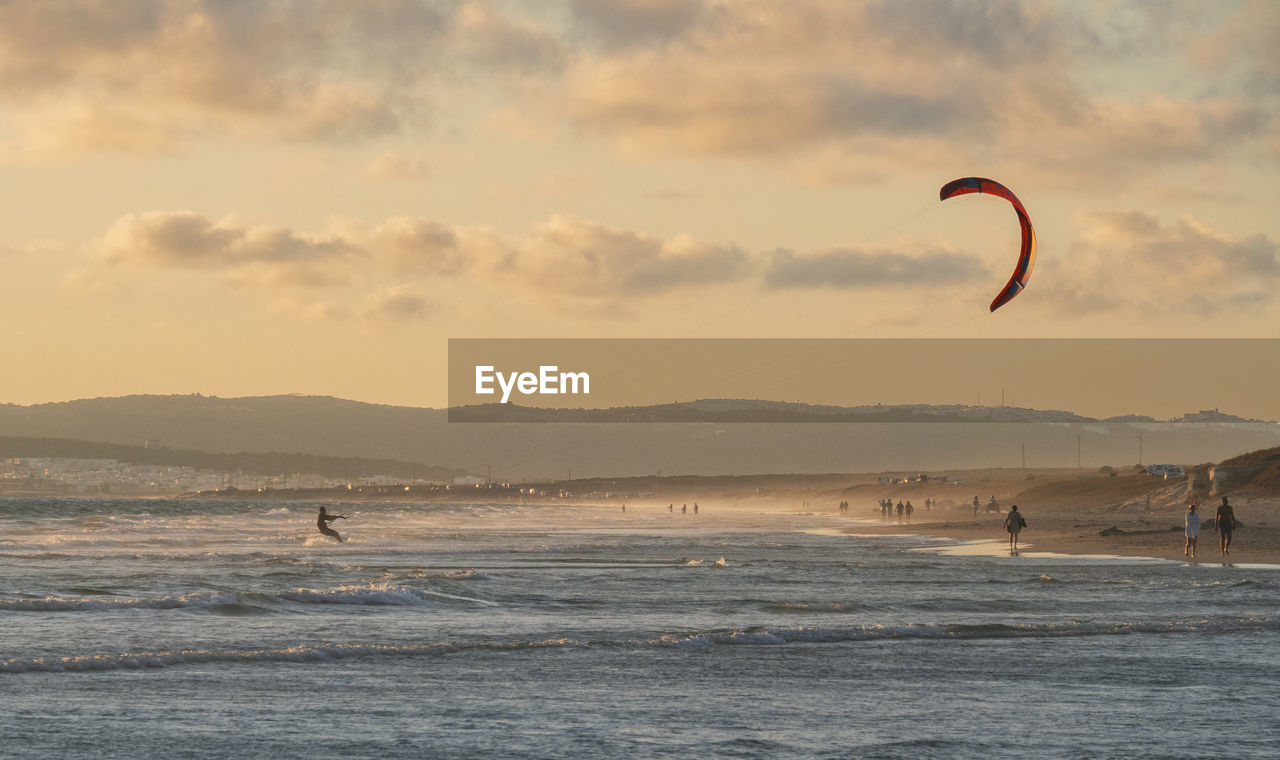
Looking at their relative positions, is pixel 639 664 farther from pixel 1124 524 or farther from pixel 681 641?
pixel 1124 524

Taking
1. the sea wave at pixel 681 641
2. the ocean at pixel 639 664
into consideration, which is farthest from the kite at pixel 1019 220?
the sea wave at pixel 681 641

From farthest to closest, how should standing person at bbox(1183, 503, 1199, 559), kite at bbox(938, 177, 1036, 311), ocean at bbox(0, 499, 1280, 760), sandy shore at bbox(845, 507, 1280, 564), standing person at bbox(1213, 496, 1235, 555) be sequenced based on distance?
kite at bbox(938, 177, 1036, 311)
sandy shore at bbox(845, 507, 1280, 564)
standing person at bbox(1213, 496, 1235, 555)
standing person at bbox(1183, 503, 1199, 559)
ocean at bbox(0, 499, 1280, 760)

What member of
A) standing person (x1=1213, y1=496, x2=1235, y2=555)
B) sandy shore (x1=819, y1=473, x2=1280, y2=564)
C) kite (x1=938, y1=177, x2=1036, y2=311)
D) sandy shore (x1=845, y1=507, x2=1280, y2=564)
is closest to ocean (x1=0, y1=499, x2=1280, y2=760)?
standing person (x1=1213, y1=496, x2=1235, y2=555)

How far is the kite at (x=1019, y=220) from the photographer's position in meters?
46.2

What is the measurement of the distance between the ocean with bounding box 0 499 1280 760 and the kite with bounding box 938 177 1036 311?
2049cm

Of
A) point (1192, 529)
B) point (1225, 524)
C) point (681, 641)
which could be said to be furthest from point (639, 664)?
point (1225, 524)

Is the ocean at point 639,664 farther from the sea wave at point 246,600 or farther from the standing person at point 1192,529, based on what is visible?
the standing person at point 1192,529

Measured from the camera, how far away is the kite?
152 ft

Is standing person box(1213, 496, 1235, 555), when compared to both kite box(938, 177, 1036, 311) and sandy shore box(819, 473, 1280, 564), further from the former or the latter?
kite box(938, 177, 1036, 311)

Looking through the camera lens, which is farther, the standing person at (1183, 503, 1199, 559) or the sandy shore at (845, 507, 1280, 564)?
the sandy shore at (845, 507, 1280, 564)

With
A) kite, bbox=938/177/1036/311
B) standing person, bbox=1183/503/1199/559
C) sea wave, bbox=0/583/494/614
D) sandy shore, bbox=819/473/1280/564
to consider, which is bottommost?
sandy shore, bbox=819/473/1280/564

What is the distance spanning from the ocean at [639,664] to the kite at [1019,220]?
2049 centimetres

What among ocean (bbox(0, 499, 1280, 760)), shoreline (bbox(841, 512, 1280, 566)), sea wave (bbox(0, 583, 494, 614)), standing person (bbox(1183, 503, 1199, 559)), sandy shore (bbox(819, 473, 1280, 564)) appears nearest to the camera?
ocean (bbox(0, 499, 1280, 760))

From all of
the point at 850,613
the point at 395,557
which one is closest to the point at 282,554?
the point at 395,557
